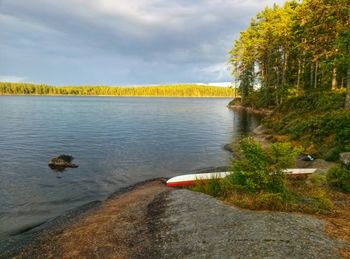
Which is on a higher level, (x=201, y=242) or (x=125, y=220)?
(x=201, y=242)

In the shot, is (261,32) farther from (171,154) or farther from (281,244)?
(281,244)

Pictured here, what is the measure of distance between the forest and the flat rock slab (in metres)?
18.3

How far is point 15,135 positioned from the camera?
39562 mm

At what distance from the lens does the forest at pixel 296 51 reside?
89.5ft

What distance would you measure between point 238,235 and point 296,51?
51.0m

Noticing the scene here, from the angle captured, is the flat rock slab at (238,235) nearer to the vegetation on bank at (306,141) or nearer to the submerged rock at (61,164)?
the vegetation on bank at (306,141)

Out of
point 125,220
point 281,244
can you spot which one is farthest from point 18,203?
point 281,244

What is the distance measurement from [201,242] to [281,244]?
235 cm

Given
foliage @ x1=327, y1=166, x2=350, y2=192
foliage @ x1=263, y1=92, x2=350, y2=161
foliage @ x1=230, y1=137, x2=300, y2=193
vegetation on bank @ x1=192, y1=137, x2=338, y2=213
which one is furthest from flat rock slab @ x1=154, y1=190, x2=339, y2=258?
foliage @ x1=263, y1=92, x2=350, y2=161

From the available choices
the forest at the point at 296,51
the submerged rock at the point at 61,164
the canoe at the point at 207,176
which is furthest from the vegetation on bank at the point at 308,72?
the submerged rock at the point at 61,164

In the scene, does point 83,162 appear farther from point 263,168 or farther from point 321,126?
point 321,126

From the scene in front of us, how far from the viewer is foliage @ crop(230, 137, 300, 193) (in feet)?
41.5

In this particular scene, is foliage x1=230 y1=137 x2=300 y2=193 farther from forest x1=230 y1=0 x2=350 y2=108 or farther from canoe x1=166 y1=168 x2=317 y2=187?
forest x1=230 y1=0 x2=350 y2=108

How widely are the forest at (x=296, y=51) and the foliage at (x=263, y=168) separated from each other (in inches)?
573
